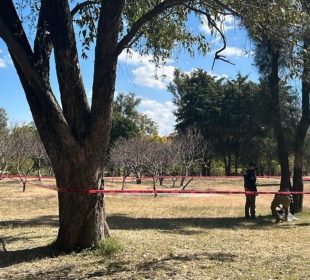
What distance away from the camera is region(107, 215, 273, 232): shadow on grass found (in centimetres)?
1230

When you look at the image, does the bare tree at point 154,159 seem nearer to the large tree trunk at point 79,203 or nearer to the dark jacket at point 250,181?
the dark jacket at point 250,181

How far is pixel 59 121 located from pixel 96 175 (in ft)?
3.18

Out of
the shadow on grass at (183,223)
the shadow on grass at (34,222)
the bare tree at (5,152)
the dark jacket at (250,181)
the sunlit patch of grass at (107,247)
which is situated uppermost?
the bare tree at (5,152)

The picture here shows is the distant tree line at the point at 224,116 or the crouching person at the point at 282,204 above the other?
the distant tree line at the point at 224,116

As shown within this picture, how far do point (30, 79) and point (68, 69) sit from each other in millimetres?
539

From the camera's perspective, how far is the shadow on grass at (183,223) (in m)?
12.3

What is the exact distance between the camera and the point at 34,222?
42.9 ft

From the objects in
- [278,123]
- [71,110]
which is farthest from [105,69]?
[278,123]

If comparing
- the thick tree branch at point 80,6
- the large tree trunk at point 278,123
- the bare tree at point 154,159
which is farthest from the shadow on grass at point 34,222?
the bare tree at point 154,159

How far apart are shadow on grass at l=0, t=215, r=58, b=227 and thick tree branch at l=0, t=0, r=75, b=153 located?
550 cm

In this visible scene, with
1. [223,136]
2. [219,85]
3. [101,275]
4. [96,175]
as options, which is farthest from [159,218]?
[219,85]

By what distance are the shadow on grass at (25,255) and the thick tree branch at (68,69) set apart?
1759mm

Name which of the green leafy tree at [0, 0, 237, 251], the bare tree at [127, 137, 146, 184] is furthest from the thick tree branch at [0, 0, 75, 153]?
the bare tree at [127, 137, 146, 184]

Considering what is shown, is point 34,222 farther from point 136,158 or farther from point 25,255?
point 136,158
